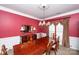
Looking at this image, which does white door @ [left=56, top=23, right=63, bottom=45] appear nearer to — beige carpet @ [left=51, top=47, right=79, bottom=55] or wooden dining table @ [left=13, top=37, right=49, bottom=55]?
beige carpet @ [left=51, top=47, right=79, bottom=55]

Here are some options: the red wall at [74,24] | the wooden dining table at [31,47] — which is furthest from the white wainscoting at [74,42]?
the wooden dining table at [31,47]

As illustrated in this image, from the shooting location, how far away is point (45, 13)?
1.15 meters

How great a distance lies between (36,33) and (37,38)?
4.3 inches

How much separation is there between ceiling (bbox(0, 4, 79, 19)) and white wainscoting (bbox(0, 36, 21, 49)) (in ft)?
1.31

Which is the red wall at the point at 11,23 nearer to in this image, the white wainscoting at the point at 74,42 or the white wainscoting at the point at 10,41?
the white wainscoting at the point at 10,41

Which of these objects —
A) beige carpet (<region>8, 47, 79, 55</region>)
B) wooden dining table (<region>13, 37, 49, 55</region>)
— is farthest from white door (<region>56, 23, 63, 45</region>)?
wooden dining table (<region>13, 37, 49, 55</region>)

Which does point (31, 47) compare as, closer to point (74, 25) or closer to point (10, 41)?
point (10, 41)

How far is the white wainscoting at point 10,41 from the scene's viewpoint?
105 centimetres

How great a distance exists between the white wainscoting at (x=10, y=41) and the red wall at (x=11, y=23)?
5 cm

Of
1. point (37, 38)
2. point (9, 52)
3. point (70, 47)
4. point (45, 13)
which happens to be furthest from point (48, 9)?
point (9, 52)

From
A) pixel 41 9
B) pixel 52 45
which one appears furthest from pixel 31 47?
pixel 41 9

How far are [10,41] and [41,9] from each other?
0.61 meters

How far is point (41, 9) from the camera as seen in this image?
1107 mm
